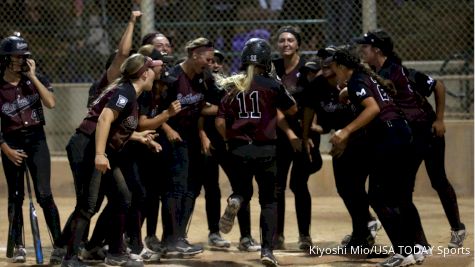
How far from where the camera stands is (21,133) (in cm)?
839

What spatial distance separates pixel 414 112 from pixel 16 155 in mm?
3172

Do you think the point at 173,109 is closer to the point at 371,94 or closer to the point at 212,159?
the point at 212,159

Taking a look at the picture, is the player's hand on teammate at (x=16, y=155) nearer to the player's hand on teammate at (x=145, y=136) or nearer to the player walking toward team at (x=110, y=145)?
the player walking toward team at (x=110, y=145)

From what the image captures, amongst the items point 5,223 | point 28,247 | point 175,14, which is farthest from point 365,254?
point 175,14

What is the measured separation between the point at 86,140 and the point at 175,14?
5229 millimetres

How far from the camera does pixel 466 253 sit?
839cm

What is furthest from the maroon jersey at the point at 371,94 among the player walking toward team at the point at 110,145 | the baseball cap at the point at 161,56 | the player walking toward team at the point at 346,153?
the baseball cap at the point at 161,56

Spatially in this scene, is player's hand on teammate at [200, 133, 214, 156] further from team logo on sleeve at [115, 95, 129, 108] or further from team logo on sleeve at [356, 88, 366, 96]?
team logo on sleeve at [356, 88, 366, 96]

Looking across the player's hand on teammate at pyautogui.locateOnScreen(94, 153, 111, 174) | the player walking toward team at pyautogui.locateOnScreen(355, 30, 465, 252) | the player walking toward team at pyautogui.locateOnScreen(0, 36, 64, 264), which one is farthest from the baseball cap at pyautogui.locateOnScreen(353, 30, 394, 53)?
the player walking toward team at pyautogui.locateOnScreen(0, 36, 64, 264)

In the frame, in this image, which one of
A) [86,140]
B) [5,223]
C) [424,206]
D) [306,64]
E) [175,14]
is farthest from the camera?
[175,14]

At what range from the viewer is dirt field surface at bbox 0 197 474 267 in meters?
8.24

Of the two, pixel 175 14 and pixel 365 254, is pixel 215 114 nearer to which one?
pixel 365 254

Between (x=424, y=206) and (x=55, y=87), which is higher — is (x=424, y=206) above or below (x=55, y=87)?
below

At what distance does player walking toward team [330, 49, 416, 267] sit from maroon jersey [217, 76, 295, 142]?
50 centimetres
